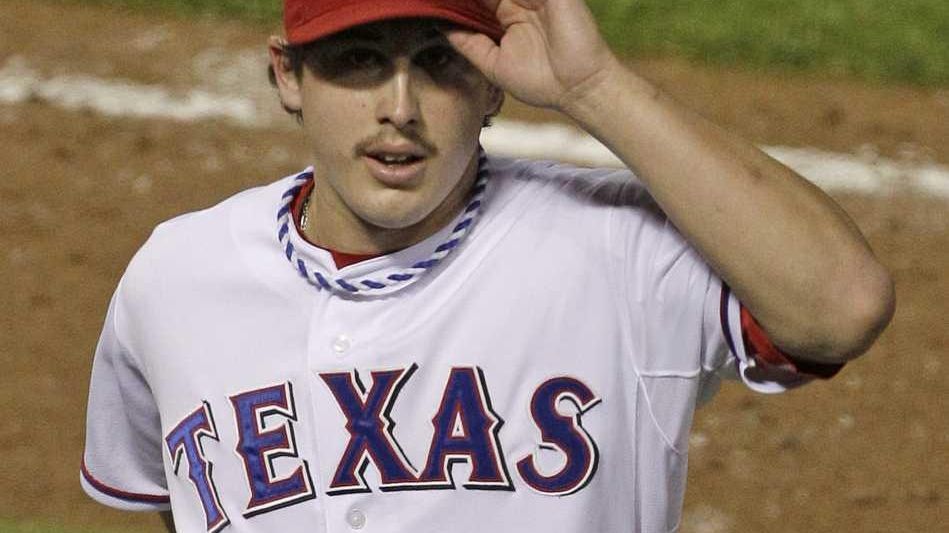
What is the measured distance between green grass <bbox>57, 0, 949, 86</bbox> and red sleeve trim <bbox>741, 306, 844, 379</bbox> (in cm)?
375

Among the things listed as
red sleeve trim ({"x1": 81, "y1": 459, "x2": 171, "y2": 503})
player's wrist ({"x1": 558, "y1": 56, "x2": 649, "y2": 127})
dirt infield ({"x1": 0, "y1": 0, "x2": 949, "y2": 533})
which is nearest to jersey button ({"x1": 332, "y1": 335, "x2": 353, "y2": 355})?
player's wrist ({"x1": 558, "y1": 56, "x2": 649, "y2": 127})

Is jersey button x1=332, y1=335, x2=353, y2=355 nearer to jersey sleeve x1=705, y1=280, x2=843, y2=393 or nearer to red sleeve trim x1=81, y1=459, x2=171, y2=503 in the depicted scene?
jersey sleeve x1=705, y1=280, x2=843, y2=393

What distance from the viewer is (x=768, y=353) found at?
2211 mm

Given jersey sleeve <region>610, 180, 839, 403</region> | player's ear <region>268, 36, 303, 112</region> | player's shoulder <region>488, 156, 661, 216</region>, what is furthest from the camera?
player's ear <region>268, 36, 303, 112</region>

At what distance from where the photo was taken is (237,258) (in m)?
2.55

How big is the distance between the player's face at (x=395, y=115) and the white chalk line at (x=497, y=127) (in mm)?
2900

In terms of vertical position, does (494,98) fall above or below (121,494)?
above

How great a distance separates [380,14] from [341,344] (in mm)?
466

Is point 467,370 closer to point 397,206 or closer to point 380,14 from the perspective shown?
point 397,206

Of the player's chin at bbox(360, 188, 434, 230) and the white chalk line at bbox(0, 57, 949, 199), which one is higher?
the player's chin at bbox(360, 188, 434, 230)

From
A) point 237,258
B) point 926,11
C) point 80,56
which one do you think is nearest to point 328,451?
point 237,258

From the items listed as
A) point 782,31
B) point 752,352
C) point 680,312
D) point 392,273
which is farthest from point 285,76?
point 782,31

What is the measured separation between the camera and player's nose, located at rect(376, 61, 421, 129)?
2287mm

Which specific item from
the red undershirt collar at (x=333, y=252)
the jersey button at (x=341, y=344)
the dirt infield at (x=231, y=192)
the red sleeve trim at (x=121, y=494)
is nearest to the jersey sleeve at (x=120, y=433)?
the red sleeve trim at (x=121, y=494)
